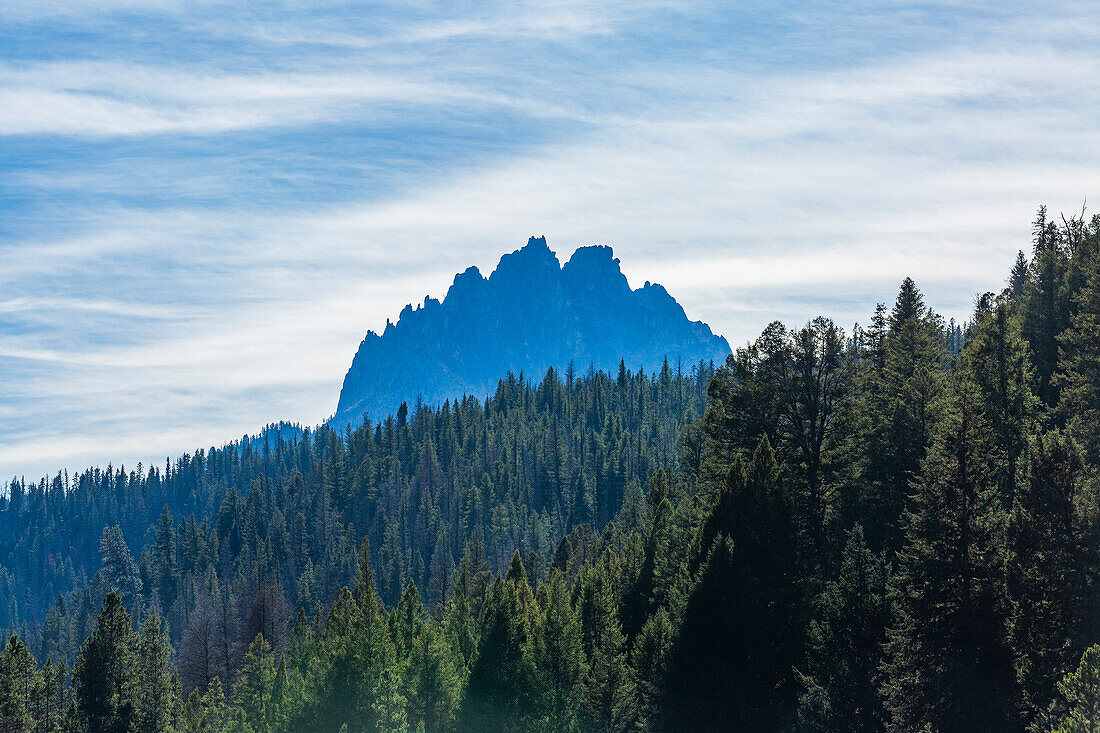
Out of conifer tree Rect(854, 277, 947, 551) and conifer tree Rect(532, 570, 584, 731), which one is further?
conifer tree Rect(532, 570, 584, 731)

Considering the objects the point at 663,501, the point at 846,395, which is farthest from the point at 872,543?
the point at 663,501

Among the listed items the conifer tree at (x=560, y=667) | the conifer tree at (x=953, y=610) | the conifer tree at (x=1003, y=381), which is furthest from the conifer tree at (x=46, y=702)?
the conifer tree at (x=1003, y=381)

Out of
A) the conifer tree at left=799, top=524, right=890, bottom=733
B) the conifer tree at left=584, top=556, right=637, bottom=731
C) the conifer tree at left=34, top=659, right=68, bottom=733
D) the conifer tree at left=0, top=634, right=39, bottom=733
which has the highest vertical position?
the conifer tree at left=799, top=524, right=890, bottom=733

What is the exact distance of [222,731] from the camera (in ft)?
228

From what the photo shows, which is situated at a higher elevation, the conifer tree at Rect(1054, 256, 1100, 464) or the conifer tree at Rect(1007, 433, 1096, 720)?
the conifer tree at Rect(1054, 256, 1100, 464)

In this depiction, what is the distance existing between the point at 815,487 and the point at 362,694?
2674 cm

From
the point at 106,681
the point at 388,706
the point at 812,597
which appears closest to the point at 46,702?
the point at 106,681

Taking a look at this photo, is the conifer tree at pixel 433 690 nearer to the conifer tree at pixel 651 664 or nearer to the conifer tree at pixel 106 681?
the conifer tree at pixel 651 664

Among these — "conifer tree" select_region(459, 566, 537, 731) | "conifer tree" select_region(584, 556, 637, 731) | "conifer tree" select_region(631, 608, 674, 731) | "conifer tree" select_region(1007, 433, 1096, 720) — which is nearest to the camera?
"conifer tree" select_region(1007, 433, 1096, 720)

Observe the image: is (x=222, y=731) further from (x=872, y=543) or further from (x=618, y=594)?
(x=872, y=543)

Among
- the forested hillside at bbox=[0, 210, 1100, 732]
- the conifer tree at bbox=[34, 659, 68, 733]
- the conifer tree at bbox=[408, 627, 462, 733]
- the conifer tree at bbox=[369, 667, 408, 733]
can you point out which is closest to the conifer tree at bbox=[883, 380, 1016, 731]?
the forested hillside at bbox=[0, 210, 1100, 732]

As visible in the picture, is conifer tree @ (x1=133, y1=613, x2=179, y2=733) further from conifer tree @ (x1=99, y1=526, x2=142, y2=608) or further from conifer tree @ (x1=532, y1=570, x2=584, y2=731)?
conifer tree @ (x1=99, y1=526, x2=142, y2=608)

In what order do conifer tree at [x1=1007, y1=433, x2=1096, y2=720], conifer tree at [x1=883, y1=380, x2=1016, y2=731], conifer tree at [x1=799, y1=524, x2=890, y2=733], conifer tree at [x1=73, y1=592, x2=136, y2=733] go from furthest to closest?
conifer tree at [x1=73, y1=592, x2=136, y2=733], conifer tree at [x1=799, y1=524, x2=890, y2=733], conifer tree at [x1=883, y1=380, x2=1016, y2=731], conifer tree at [x1=1007, y1=433, x2=1096, y2=720]

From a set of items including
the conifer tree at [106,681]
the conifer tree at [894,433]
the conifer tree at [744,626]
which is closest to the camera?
the conifer tree at [744,626]
